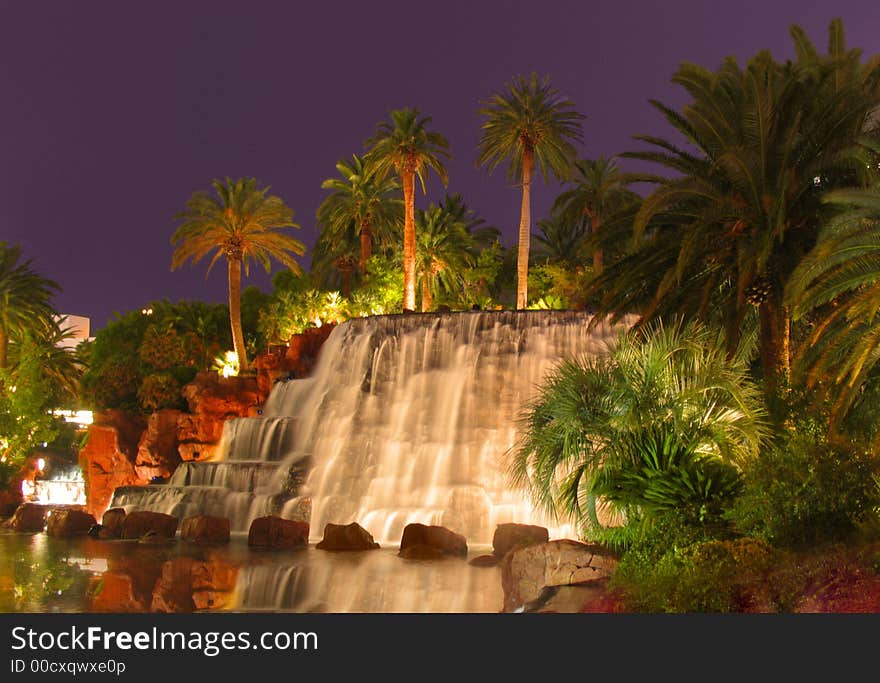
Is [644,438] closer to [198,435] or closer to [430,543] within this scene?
[430,543]

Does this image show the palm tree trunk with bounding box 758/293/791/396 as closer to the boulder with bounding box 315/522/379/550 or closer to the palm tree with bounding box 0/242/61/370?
the boulder with bounding box 315/522/379/550

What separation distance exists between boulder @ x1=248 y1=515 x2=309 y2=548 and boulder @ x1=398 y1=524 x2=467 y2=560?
11.2 ft

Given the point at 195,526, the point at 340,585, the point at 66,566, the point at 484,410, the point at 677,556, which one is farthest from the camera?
the point at 484,410

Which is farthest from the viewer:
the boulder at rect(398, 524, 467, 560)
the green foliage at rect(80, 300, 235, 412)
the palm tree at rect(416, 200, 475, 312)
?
the palm tree at rect(416, 200, 475, 312)

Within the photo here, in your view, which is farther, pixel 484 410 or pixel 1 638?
pixel 484 410

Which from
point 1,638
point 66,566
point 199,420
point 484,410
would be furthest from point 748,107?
point 199,420

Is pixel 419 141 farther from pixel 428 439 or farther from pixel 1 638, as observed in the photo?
pixel 1 638

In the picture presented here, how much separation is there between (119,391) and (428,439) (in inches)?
765

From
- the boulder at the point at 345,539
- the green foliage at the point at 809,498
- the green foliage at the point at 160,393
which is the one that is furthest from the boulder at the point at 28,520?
the green foliage at the point at 809,498

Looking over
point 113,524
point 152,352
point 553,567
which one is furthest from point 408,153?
point 553,567

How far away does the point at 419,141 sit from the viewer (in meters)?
44.6

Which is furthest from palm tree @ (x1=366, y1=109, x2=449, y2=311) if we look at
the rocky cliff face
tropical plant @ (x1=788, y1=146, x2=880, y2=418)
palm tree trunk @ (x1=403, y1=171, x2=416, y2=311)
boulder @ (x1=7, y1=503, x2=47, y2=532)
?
tropical plant @ (x1=788, y1=146, x2=880, y2=418)

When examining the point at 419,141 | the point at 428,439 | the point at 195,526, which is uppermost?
the point at 419,141

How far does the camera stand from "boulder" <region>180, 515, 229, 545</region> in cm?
2431
